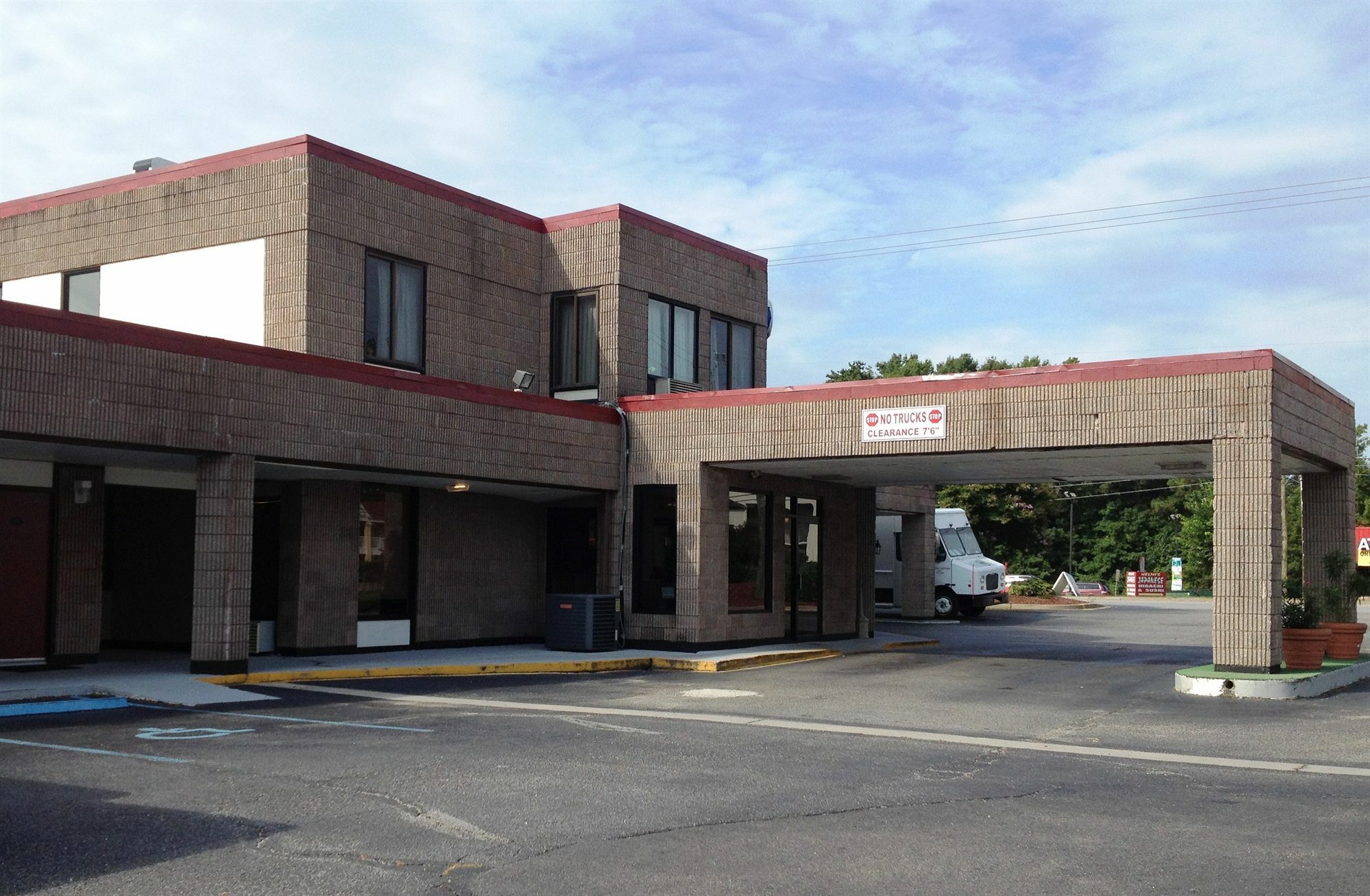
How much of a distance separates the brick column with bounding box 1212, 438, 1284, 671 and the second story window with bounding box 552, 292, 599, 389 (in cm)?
1150

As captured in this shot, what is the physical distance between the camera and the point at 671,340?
25.3m

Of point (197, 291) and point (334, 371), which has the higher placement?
point (197, 291)

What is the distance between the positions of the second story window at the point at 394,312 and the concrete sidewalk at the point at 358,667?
4868mm

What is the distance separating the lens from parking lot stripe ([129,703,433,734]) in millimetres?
12391

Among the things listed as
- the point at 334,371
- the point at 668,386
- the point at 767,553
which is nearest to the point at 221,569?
the point at 334,371

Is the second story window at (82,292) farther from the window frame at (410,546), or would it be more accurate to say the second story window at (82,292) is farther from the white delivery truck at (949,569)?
the white delivery truck at (949,569)

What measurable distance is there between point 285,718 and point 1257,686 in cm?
1165

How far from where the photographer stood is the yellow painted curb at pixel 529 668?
54.5ft

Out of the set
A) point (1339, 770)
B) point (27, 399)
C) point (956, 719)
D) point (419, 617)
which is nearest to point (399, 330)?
point (419, 617)

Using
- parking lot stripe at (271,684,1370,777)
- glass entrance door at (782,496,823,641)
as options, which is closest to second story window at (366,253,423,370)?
parking lot stripe at (271,684,1370,777)

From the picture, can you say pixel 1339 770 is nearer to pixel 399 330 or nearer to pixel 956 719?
pixel 956 719

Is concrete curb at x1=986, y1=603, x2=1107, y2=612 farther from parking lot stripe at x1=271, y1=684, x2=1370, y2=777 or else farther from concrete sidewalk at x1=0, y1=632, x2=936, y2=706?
parking lot stripe at x1=271, y1=684, x2=1370, y2=777

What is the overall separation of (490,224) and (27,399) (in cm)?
1037

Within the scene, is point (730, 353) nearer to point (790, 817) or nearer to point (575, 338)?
point (575, 338)
